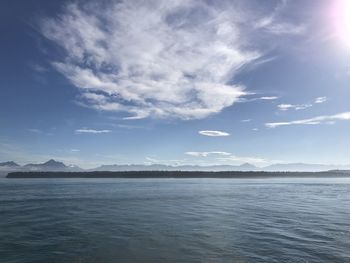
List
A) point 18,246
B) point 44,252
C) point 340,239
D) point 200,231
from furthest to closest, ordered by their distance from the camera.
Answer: point 200,231 → point 340,239 → point 18,246 → point 44,252

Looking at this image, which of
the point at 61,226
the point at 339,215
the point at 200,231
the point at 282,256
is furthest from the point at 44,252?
the point at 339,215

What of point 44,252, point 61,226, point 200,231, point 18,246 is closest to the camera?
→ point 44,252

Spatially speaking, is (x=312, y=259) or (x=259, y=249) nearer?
(x=312, y=259)

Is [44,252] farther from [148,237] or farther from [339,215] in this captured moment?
[339,215]

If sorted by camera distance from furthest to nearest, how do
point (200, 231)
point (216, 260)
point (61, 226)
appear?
1. point (61, 226)
2. point (200, 231)
3. point (216, 260)

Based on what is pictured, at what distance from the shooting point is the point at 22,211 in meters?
42.0

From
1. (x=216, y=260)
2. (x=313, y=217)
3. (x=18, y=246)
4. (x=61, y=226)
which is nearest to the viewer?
(x=216, y=260)

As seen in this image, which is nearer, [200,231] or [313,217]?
[200,231]

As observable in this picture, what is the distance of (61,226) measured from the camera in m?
32.0

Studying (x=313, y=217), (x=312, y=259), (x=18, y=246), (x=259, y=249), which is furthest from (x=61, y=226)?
(x=313, y=217)

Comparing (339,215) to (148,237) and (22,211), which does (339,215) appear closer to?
(148,237)

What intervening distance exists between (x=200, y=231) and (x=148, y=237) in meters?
4.87

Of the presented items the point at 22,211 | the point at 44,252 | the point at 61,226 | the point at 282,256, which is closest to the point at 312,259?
the point at 282,256

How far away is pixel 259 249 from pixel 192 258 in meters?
4.94
